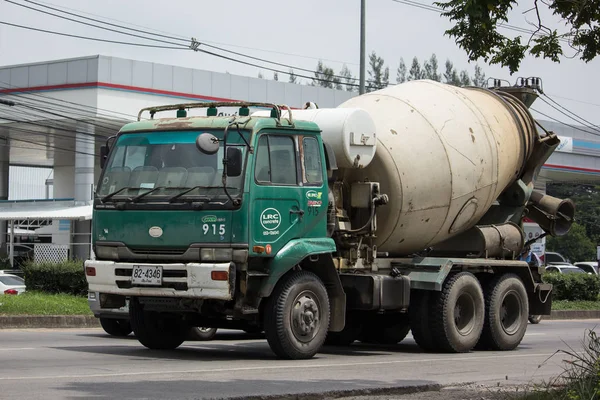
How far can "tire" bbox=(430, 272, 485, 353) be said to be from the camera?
48.4 feet

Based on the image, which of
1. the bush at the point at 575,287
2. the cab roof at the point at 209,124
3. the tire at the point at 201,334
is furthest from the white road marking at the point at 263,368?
the bush at the point at 575,287

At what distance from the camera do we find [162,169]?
12.7m

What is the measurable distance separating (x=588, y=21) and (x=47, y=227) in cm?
3830

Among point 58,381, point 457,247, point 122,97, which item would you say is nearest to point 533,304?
point 457,247

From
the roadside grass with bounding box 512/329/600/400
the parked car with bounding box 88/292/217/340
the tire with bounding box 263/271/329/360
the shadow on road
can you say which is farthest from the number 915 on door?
the roadside grass with bounding box 512/329/600/400

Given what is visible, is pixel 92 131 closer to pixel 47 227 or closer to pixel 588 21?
pixel 47 227

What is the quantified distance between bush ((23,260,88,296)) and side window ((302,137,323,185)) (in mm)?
11659

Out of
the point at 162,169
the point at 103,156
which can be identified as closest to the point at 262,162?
the point at 162,169

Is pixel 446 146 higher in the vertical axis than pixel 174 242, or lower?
higher

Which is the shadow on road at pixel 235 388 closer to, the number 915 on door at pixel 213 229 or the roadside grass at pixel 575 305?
the number 915 on door at pixel 213 229

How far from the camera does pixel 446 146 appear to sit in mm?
15133

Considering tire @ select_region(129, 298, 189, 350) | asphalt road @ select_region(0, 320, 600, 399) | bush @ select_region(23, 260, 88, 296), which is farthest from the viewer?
bush @ select_region(23, 260, 88, 296)

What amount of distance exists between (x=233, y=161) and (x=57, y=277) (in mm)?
13400

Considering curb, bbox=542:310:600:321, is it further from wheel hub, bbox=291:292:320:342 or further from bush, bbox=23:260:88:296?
wheel hub, bbox=291:292:320:342
